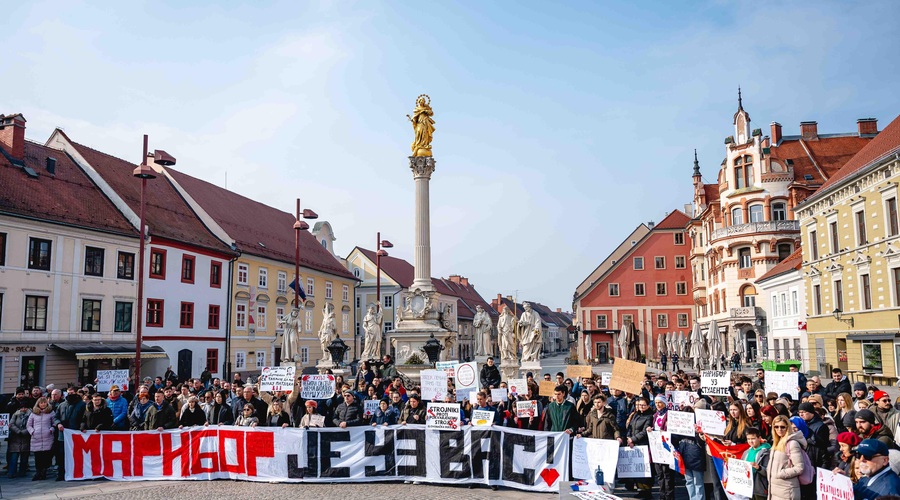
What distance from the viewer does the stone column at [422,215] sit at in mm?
31609

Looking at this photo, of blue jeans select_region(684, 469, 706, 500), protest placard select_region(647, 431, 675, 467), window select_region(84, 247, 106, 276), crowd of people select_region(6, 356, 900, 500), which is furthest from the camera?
window select_region(84, 247, 106, 276)

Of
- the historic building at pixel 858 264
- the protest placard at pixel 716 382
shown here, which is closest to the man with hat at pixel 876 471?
the protest placard at pixel 716 382

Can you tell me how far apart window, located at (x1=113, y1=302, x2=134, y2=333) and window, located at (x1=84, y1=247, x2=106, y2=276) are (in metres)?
1.93

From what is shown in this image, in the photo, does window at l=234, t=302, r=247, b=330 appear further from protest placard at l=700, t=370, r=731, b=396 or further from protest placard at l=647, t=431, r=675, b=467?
protest placard at l=647, t=431, r=675, b=467

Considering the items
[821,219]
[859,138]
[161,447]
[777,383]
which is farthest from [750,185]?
[161,447]

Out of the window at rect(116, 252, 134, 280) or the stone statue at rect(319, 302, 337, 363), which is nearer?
the stone statue at rect(319, 302, 337, 363)

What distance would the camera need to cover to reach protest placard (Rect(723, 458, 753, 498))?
26.2 feet

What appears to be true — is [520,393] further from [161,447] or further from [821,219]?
[821,219]

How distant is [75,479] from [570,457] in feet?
29.0

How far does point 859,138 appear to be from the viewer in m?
52.6

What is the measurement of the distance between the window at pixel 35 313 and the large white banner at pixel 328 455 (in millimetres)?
17855

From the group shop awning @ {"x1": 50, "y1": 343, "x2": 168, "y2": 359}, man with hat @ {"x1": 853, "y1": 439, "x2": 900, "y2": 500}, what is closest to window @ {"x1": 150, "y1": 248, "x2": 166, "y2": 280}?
shop awning @ {"x1": 50, "y1": 343, "x2": 168, "y2": 359}

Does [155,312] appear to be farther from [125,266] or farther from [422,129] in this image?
[422,129]

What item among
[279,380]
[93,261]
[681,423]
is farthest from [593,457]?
[93,261]
